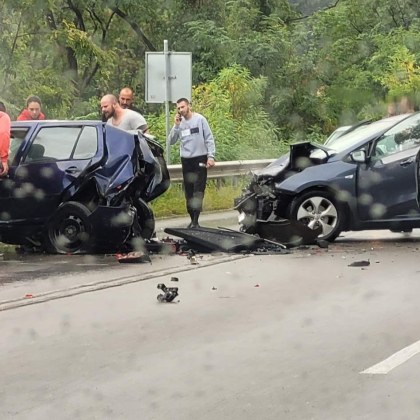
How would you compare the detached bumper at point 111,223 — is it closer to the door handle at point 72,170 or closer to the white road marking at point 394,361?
the door handle at point 72,170

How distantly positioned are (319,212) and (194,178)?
2643 mm

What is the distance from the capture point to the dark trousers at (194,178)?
16.4m

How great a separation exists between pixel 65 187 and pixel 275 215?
8.80 ft

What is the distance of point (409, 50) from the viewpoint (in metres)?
41.9

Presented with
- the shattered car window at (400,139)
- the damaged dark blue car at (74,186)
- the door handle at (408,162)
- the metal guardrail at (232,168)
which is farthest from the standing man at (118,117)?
A: the metal guardrail at (232,168)

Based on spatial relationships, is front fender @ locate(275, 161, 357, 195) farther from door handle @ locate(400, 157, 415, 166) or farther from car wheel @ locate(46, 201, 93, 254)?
car wheel @ locate(46, 201, 93, 254)

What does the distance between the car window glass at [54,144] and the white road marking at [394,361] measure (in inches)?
255

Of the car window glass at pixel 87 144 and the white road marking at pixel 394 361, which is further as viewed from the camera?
the car window glass at pixel 87 144

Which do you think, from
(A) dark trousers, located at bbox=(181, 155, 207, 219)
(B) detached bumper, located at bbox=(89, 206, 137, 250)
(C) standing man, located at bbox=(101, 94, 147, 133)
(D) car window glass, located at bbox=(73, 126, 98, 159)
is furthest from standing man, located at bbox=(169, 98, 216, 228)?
(B) detached bumper, located at bbox=(89, 206, 137, 250)

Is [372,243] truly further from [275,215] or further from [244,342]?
[244,342]

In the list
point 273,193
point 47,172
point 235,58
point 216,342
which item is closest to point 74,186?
point 47,172

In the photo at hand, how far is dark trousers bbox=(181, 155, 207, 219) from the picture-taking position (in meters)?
16.4

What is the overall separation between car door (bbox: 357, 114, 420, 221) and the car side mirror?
8 cm

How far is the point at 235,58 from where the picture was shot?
38250 mm
